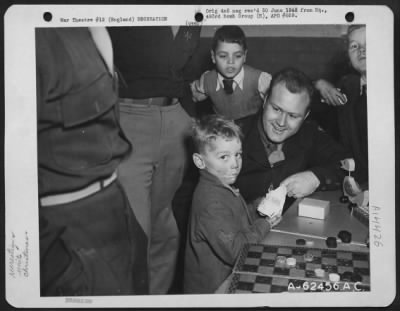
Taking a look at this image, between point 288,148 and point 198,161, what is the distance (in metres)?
0.20

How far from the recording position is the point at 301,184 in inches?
44.9

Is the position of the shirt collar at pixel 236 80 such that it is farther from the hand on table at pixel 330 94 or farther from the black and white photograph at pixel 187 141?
the hand on table at pixel 330 94

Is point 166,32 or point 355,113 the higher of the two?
point 166,32

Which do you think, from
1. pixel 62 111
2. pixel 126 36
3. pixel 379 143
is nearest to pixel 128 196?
pixel 62 111

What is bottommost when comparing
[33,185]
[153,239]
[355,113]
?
[153,239]

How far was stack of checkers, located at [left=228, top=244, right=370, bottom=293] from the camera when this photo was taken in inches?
42.4

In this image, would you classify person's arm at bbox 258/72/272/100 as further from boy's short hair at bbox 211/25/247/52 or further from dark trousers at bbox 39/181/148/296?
dark trousers at bbox 39/181/148/296

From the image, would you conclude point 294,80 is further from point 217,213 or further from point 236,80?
point 217,213

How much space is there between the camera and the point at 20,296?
1145 millimetres

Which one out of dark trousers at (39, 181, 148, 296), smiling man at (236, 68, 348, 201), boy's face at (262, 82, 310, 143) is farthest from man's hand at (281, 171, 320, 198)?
dark trousers at (39, 181, 148, 296)

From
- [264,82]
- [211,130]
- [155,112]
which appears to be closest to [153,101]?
[155,112]

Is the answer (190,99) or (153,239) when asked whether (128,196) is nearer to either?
(153,239)

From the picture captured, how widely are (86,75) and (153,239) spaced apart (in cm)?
39

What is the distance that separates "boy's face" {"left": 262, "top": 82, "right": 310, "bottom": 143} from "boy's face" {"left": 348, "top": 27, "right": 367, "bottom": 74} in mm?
130
